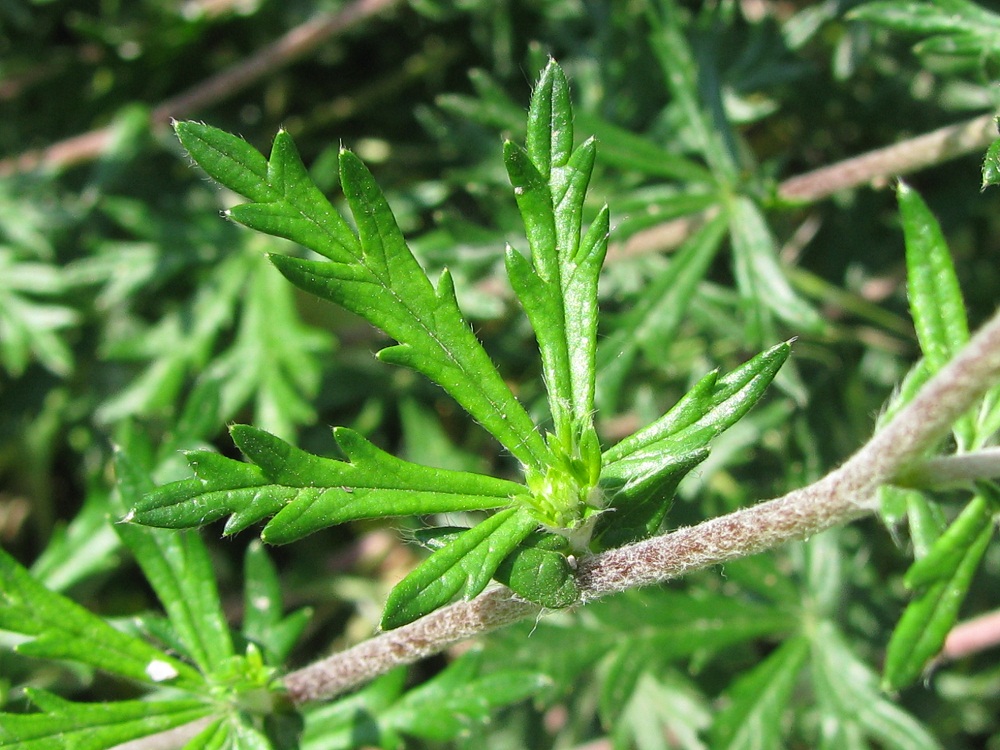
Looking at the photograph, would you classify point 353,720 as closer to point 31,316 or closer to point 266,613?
point 266,613

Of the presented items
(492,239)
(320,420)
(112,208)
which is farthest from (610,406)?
(112,208)

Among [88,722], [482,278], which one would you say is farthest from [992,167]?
[482,278]

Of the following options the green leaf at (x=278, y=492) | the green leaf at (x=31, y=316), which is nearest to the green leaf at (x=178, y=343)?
the green leaf at (x=31, y=316)

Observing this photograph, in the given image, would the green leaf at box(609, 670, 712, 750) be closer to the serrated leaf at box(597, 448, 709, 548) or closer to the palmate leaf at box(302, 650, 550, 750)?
the palmate leaf at box(302, 650, 550, 750)

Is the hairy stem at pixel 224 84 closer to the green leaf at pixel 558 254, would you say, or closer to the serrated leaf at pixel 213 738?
the green leaf at pixel 558 254

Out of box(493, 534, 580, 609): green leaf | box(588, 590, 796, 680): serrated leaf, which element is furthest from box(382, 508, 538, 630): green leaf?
box(588, 590, 796, 680): serrated leaf
